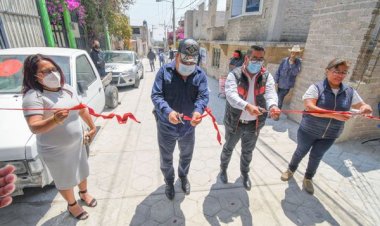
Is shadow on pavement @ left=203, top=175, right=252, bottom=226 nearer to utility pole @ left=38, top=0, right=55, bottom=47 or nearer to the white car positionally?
the white car

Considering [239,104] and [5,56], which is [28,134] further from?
[239,104]

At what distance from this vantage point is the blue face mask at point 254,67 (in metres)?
2.30

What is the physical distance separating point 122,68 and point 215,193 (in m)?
6.67

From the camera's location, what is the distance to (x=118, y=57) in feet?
29.3

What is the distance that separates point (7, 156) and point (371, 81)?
5596 millimetres

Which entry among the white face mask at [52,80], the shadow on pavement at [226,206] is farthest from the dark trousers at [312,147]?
the white face mask at [52,80]

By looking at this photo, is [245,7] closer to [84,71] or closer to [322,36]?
[322,36]

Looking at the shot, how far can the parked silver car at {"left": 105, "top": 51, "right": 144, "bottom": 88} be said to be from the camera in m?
7.93

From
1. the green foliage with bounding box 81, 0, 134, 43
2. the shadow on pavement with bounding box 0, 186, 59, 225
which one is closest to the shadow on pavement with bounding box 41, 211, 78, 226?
the shadow on pavement with bounding box 0, 186, 59, 225

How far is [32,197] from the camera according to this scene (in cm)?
264

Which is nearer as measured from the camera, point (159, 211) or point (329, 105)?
point (329, 105)

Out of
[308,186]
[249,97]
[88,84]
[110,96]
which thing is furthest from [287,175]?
[110,96]

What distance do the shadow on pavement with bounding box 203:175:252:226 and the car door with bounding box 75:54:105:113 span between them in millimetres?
2430

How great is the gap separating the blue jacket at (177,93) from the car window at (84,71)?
1.85 metres
